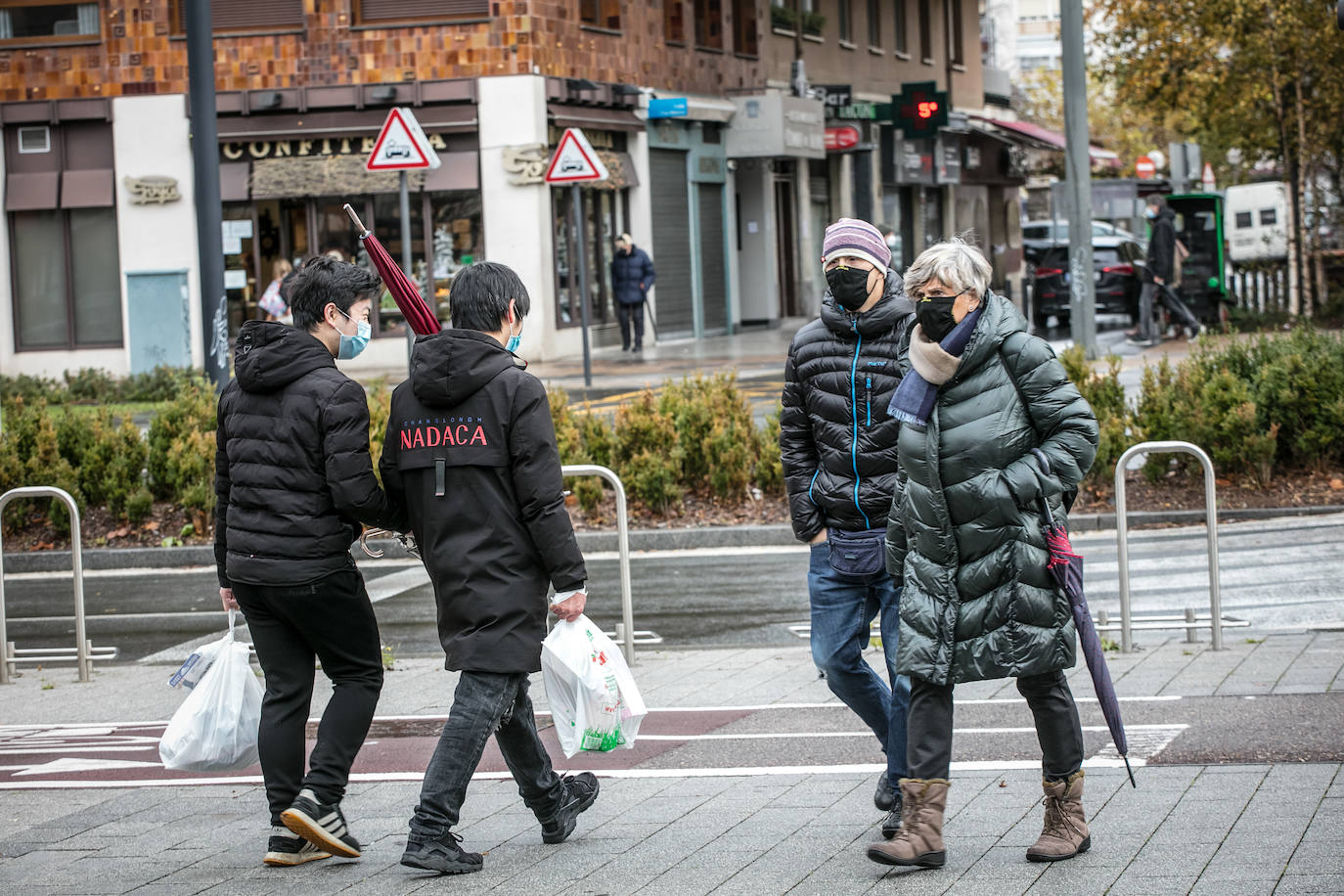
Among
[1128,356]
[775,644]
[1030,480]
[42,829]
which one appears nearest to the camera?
[1030,480]

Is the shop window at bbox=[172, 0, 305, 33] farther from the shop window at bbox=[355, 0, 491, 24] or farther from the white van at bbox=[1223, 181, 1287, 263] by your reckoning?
Result: the white van at bbox=[1223, 181, 1287, 263]

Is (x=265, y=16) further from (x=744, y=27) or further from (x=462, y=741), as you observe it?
(x=462, y=741)

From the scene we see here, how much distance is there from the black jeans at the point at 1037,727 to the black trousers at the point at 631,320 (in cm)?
2432

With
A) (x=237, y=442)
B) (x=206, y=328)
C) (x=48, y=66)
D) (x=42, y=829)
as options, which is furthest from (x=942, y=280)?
(x=48, y=66)

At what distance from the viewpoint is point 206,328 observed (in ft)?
48.6

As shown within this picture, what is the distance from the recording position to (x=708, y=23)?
3438 cm

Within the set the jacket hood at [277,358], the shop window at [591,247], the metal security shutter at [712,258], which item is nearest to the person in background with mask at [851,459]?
the jacket hood at [277,358]

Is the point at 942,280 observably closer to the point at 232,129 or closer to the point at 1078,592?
the point at 1078,592

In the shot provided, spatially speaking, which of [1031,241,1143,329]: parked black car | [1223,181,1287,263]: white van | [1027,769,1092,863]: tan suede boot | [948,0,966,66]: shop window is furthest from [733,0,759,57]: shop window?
[1027,769,1092,863]: tan suede boot

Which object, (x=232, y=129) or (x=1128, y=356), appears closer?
(x=1128, y=356)

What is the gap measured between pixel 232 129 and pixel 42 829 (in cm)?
2402

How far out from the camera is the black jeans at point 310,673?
530 cm

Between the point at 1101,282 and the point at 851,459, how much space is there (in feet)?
94.7

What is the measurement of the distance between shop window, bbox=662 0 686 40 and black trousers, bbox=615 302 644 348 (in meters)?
6.29
